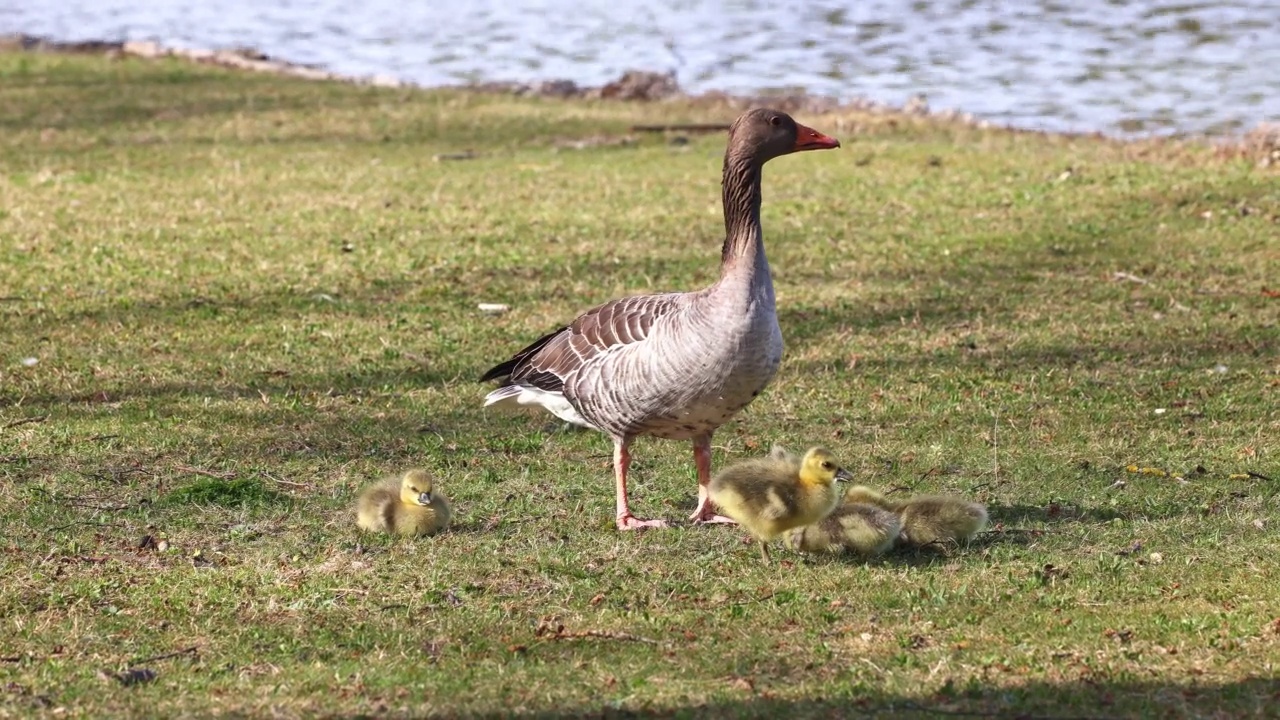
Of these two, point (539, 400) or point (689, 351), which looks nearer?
point (689, 351)

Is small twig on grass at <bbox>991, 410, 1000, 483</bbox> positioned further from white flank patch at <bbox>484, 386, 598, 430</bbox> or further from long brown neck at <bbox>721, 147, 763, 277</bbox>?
white flank patch at <bbox>484, 386, 598, 430</bbox>

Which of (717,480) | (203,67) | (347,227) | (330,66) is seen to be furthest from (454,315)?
(330,66)

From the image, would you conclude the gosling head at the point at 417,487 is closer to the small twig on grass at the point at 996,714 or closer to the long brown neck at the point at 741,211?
the long brown neck at the point at 741,211

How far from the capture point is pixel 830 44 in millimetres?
26812

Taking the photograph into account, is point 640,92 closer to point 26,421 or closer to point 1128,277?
point 1128,277

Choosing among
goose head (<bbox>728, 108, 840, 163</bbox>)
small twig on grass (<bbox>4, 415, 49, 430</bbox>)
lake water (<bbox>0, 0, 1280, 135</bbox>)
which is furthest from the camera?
lake water (<bbox>0, 0, 1280, 135</bbox>)

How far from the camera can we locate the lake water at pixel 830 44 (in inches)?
840

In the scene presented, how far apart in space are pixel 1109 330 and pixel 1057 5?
22.2 metres

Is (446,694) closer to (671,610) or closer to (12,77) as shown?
(671,610)

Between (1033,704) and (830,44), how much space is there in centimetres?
2291

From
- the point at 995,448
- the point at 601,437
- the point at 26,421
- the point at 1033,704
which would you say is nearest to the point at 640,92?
the point at 601,437

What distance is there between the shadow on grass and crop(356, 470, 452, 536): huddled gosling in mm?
1790

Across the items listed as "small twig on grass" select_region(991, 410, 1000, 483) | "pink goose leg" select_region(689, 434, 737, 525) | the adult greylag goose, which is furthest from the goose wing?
"small twig on grass" select_region(991, 410, 1000, 483)

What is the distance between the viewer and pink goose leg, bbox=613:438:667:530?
677cm
